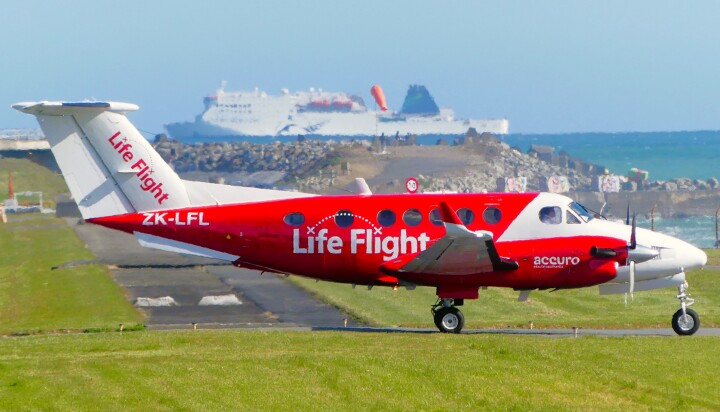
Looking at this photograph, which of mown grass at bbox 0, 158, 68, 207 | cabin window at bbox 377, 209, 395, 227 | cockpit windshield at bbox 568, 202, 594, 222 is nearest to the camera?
cockpit windshield at bbox 568, 202, 594, 222

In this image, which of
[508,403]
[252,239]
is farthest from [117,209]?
[508,403]

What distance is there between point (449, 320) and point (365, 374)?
25.8ft

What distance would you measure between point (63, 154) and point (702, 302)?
2008 cm

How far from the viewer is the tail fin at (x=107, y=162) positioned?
2647cm

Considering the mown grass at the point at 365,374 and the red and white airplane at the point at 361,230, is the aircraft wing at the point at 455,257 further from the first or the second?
the mown grass at the point at 365,374

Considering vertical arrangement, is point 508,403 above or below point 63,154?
below

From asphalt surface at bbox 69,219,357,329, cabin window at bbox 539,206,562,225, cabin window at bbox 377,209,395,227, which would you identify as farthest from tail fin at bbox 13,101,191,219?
cabin window at bbox 539,206,562,225

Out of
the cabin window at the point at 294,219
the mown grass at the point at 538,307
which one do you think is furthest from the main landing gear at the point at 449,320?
the mown grass at the point at 538,307

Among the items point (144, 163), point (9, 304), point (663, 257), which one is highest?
point (144, 163)

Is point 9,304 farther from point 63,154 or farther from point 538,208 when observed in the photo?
point 538,208

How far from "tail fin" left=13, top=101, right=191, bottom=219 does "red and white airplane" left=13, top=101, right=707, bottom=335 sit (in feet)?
0.08

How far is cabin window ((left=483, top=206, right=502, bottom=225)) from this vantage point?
25.8 metres

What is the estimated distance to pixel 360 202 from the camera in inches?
1038

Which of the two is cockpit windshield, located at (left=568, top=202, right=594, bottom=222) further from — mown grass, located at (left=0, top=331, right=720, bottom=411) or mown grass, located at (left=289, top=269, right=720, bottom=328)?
mown grass, located at (left=289, top=269, right=720, bottom=328)
